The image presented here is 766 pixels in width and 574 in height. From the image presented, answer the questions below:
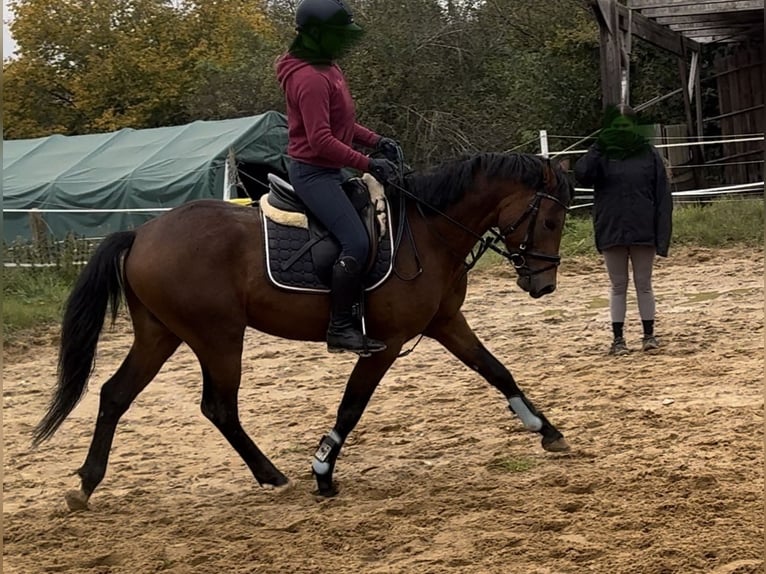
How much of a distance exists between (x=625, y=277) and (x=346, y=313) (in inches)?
149

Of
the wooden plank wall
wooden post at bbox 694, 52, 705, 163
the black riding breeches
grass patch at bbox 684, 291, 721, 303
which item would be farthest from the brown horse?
wooden post at bbox 694, 52, 705, 163

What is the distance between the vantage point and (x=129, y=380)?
4.88 meters

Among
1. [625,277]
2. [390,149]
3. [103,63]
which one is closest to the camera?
[390,149]

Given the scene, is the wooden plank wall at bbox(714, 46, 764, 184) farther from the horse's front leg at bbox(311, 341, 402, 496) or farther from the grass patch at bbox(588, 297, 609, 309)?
the horse's front leg at bbox(311, 341, 402, 496)

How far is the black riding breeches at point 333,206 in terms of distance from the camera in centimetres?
460

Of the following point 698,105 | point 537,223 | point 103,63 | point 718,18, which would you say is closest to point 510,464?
point 537,223

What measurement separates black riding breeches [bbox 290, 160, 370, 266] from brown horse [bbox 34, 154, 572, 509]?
277mm

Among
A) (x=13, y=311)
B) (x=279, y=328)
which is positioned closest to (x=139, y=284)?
(x=279, y=328)

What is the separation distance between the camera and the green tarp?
56.3 ft

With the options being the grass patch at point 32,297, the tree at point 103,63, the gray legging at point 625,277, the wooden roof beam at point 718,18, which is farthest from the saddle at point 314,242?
the tree at point 103,63

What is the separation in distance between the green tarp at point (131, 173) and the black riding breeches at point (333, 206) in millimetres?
11984

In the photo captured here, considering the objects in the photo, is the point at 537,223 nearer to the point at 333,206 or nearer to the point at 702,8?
the point at 333,206

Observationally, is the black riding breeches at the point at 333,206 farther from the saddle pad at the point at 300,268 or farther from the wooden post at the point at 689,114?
the wooden post at the point at 689,114

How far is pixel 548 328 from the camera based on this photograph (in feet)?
30.0
